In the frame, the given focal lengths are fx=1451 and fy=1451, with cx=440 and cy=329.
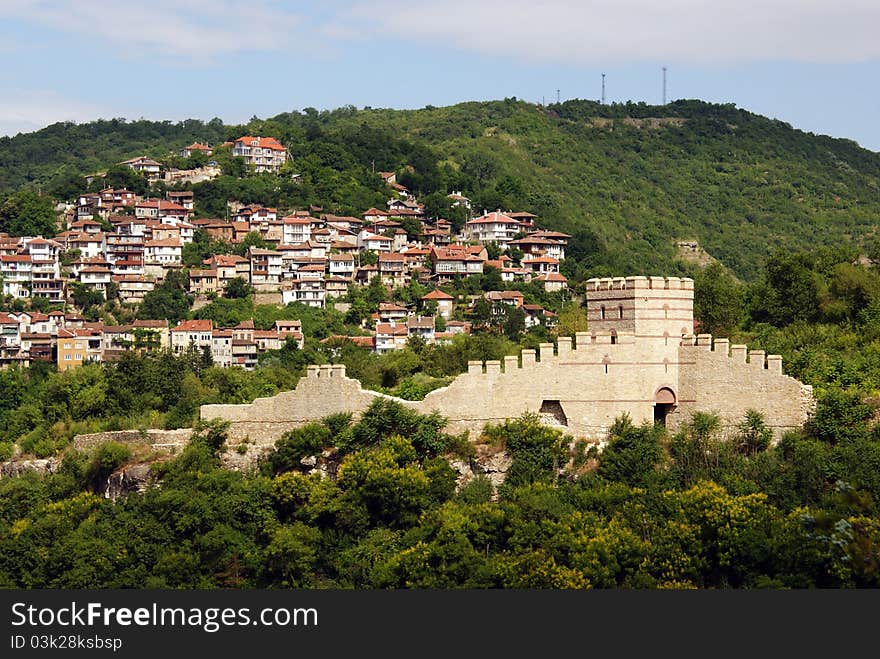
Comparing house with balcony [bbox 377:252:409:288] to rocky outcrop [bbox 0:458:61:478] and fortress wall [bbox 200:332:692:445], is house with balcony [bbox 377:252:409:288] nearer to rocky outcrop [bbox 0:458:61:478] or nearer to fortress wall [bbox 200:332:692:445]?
rocky outcrop [bbox 0:458:61:478]

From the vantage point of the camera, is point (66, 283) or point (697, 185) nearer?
point (66, 283)

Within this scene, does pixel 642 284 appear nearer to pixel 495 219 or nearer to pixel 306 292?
pixel 306 292

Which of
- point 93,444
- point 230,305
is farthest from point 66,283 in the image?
point 93,444

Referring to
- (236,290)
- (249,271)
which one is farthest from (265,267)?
(236,290)

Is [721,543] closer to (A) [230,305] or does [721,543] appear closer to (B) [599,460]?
(B) [599,460]

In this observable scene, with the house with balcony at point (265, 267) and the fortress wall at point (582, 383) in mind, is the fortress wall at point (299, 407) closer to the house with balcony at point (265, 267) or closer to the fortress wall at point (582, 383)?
the fortress wall at point (582, 383)

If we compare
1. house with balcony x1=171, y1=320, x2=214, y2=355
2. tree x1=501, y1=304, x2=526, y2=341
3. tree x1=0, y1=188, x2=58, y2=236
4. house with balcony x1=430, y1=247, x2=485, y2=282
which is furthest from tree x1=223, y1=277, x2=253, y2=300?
tree x1=0, y1=188, x2=58, y2=236
